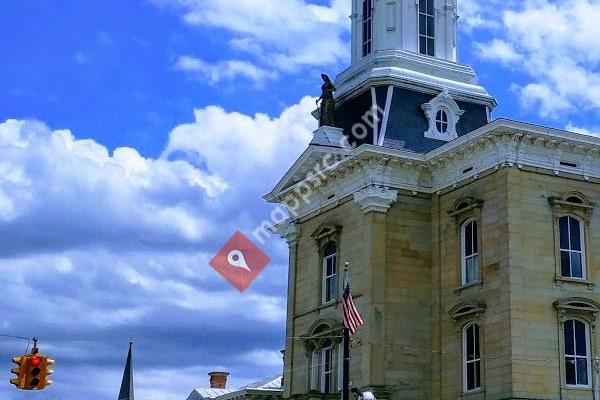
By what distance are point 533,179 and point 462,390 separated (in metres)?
7.20

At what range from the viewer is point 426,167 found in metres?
38.1

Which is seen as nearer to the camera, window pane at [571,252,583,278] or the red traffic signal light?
the red traffic signal light

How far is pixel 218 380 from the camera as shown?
63.8 m

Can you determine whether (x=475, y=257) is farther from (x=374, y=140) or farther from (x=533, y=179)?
(x=374, y=140)

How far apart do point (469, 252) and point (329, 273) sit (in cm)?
628

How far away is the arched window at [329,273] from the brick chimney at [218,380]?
25103 millimetres

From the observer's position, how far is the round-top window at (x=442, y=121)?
40.2 m

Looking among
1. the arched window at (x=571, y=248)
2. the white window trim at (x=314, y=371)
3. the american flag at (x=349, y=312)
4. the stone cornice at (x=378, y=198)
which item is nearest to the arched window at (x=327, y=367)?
the white window trim at (x=314, y=371)

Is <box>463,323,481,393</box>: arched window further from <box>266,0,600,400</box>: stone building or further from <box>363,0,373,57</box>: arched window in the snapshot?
<box>363,0,373,57</box>: arched window

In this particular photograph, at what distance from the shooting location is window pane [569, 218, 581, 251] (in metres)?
34.8

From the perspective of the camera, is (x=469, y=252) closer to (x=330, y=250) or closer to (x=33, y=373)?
(x=330, y=250)

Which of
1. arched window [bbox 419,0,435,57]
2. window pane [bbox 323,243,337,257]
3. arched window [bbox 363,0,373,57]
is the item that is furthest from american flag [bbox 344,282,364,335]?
arched window [bbox 363,0,373,57]

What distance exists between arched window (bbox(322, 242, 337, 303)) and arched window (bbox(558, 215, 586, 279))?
8.70m

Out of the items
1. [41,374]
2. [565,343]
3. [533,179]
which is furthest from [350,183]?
[41,374]
